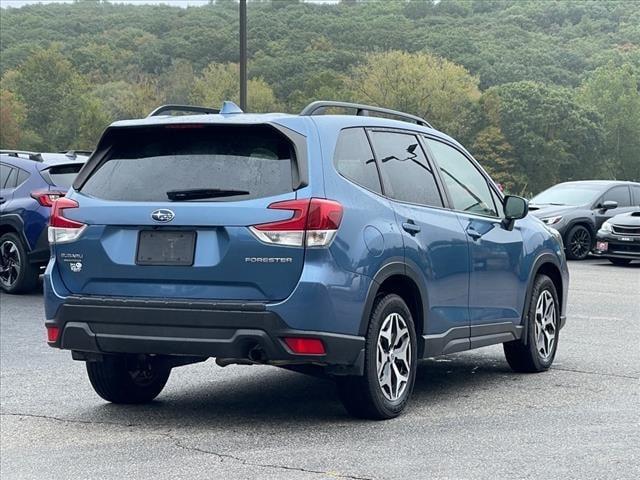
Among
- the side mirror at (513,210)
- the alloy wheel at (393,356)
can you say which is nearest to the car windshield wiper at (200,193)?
the alloy wheel at (393,356)

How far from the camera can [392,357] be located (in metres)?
7.08

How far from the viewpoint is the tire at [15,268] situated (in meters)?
15.3

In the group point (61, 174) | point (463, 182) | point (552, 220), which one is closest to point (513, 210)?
point (463, 182)

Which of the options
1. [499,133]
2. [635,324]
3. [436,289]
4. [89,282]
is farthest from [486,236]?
[499,133]

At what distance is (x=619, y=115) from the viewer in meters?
138

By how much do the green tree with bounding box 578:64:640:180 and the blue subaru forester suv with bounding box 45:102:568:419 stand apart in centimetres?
10854

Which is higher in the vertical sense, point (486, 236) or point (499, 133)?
point (486, 236)

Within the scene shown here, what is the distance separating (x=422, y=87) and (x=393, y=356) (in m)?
122

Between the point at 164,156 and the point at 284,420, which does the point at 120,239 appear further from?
the point at 284,420

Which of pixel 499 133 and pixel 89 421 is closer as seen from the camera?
pixel 89 421

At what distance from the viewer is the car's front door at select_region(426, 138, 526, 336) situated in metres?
8.11

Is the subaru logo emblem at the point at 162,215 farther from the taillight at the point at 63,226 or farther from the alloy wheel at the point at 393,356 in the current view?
the alloy wheel at the point at 393,356

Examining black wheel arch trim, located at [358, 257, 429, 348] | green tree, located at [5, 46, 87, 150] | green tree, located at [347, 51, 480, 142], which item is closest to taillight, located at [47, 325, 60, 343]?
black wheel arch trim, located at [358, 257, 429, 348]

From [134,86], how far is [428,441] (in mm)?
123754
